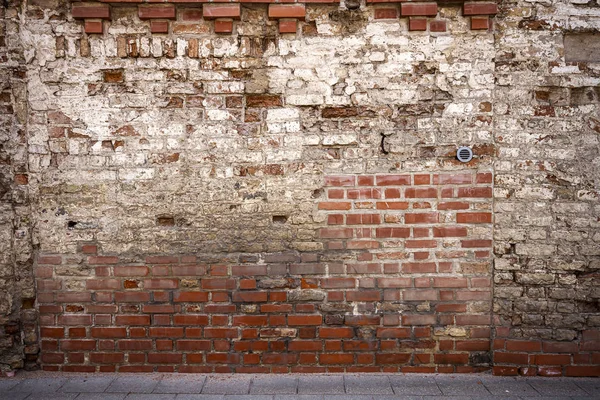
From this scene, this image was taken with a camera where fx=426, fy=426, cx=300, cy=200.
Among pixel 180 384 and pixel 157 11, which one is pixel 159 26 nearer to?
pixel 157 11

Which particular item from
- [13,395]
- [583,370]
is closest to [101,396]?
[13,395]

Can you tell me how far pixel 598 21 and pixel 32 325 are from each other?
15.5 feet

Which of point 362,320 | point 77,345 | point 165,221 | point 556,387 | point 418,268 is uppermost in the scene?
point 165,221

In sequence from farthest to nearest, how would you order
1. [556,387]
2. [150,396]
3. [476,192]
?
[476,192] < [556,387] < [150,396]

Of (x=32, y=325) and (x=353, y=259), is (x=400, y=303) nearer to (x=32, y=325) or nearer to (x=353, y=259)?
(x=353, y=259)

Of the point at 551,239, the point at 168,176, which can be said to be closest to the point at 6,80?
the point at 168,176

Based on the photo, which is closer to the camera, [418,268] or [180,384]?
[180,384]

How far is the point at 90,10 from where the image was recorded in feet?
9.98

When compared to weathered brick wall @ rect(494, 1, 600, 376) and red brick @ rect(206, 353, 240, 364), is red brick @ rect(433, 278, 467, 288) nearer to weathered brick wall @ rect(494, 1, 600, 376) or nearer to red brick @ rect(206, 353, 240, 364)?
weathered brick wall @ rect(494, 1, 600, 376)

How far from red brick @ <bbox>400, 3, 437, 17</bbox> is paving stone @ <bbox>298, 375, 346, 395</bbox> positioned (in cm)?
269

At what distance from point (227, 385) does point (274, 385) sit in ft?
1.10

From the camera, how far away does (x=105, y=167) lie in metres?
3.16

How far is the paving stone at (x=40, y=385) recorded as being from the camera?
300cm

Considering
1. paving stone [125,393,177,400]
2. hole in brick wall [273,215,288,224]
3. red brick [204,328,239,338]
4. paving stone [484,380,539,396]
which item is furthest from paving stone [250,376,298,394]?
paving stone [484,380,539,396]
